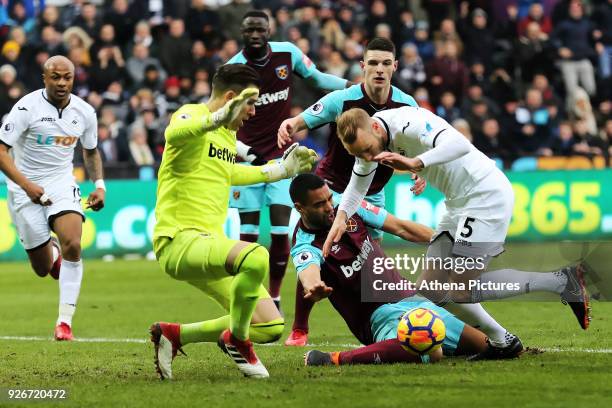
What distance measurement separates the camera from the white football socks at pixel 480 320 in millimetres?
8641

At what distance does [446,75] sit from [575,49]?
112 inches

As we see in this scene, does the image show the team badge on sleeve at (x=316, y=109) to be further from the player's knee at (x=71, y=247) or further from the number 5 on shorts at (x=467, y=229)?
the player's knee at (x=71, y=247)

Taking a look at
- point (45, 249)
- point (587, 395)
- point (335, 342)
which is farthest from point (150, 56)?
point (587, 395)

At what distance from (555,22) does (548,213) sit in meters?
6.43

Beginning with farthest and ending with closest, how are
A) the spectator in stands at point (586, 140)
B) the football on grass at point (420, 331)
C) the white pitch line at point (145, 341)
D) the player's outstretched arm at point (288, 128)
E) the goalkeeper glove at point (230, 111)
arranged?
the spectator in stands at point (586, 140) → the player's outstretched arm at point (288, 128) → the white pitch line at point (145, 341) → the football on grass at point (420, 331) → the goalkeeper glove at point (230, 111)

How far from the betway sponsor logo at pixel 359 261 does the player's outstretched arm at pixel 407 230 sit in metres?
0.44

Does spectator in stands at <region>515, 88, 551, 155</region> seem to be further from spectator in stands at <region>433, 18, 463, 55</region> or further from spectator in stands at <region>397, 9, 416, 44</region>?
spectator in stands at <region>397, 9, 416, 44</region>

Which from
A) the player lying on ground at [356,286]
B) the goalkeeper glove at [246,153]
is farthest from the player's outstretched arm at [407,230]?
the goalkeeper glove at [246,153]

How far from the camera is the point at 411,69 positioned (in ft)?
73.9

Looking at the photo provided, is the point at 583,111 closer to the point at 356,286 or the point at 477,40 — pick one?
the point at 477,40

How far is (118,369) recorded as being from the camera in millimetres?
8758

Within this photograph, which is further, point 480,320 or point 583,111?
point 583,111

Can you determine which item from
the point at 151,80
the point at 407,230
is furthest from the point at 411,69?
the point at 407,230

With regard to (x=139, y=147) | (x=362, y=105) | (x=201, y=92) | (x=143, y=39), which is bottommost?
(x=139, y=147)
